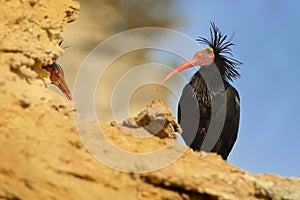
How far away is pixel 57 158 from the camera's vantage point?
2875mm

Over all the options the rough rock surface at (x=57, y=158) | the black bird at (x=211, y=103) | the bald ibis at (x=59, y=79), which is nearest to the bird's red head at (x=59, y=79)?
the bald ibis at (x=59, y=79)

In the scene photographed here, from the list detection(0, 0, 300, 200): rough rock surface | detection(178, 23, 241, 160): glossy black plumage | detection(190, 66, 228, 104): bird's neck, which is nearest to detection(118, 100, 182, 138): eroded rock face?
detection(0, 0, 300, 200): rough rock surface

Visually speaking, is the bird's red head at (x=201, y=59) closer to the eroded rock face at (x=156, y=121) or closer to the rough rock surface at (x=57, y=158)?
the eroded rock face at (x=156, y=121)

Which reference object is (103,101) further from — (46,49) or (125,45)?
(46,49)

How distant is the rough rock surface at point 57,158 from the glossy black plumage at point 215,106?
12.4ft

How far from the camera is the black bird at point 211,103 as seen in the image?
7359 mm

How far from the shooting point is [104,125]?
11.4 ft

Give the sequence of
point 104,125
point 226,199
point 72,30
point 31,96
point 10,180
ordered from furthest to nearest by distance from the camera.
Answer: point 72,30
point 104,125
point 31,96
point 226,199
point 10,180

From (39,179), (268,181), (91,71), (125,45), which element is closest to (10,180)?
(39,179)

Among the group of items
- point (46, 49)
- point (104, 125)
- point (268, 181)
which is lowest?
point (268, 181)

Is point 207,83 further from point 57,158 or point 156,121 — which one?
point 57,158

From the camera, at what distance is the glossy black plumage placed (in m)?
7.35

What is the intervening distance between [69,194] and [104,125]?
0.81 meters

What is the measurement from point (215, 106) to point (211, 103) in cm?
11
